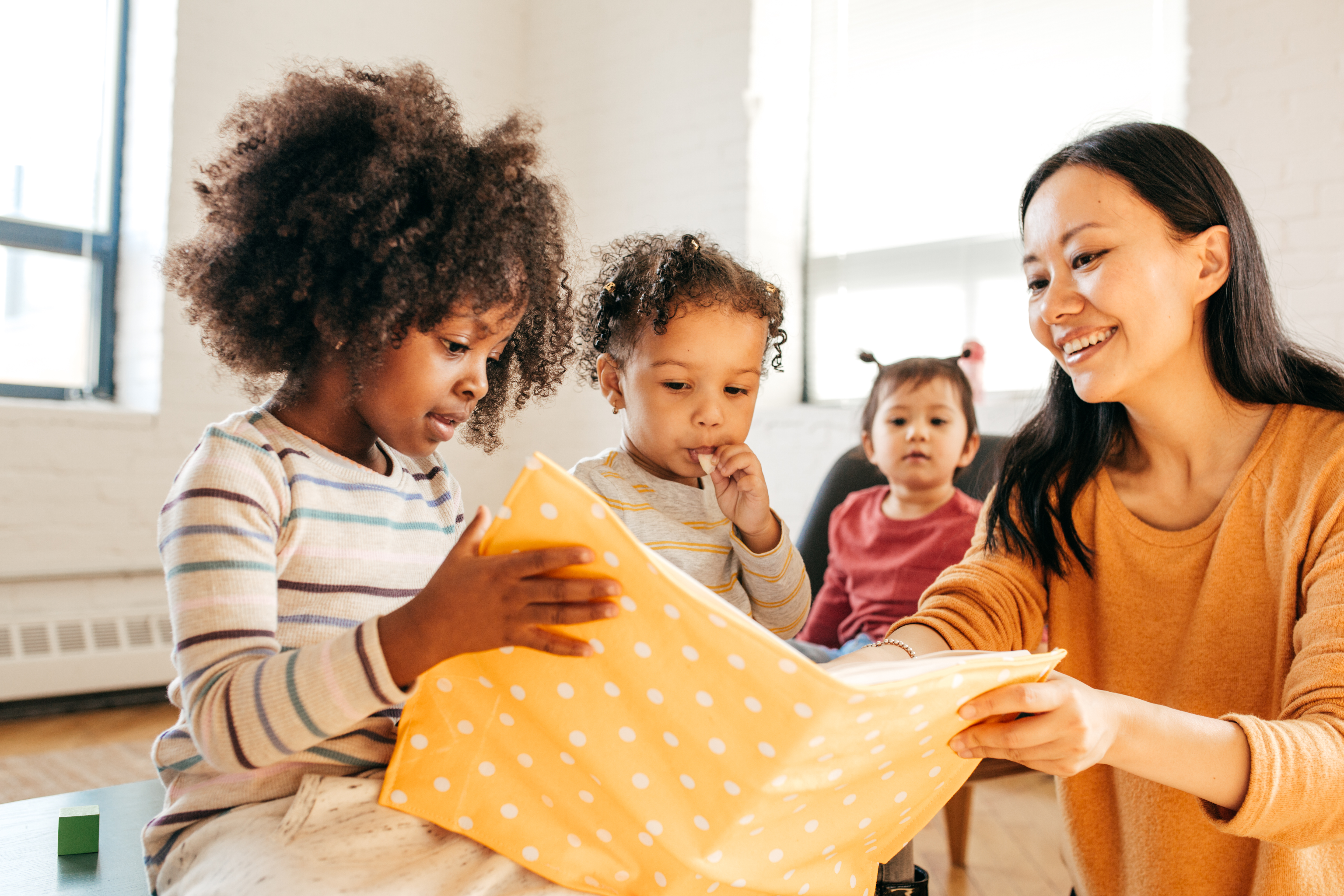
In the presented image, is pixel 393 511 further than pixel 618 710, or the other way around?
pixel 393 511

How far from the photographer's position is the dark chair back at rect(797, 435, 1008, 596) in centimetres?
221

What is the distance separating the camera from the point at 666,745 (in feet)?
2.19

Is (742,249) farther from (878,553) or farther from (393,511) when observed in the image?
(393,511)

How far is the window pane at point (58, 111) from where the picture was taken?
10.6ft

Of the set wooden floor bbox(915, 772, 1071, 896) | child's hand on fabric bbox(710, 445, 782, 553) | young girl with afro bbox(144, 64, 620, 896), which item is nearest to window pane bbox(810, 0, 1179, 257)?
wooden floor bbox(915, 772, 1071, 896)

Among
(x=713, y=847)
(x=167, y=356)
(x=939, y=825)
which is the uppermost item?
(x=167, y=356)

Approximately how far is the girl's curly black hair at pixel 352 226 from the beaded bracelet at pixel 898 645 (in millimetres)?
533

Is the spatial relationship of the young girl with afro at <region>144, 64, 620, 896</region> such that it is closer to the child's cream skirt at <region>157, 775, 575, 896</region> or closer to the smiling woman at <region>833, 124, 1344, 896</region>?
the child's cream skirt at <region>157, 775, 575, 896</region>

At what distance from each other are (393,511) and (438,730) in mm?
260

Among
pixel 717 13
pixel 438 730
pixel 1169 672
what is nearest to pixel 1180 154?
pixel 1169 672

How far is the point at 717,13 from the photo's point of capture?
3.73m

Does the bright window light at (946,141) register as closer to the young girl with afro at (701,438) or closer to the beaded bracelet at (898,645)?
the young girl with afro at (701,438)

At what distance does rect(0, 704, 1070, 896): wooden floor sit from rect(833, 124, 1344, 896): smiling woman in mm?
862

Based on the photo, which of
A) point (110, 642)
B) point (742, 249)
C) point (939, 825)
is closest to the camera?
point (939, 825)
